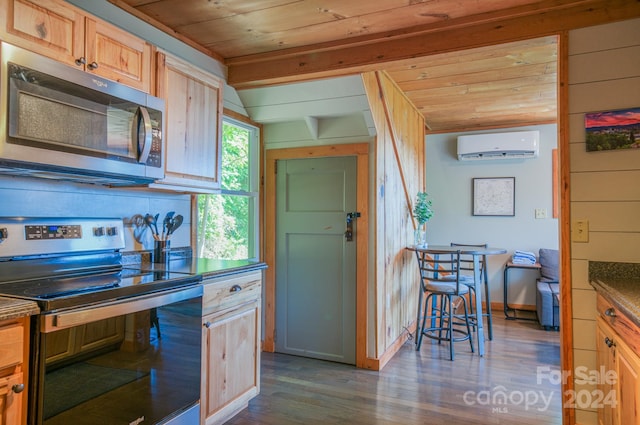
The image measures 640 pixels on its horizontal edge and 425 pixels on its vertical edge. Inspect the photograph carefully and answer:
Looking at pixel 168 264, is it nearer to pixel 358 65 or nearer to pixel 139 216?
pixel 139 216

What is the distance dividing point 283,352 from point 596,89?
115 inches

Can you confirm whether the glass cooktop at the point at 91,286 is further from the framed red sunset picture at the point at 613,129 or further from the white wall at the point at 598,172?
the framed red sunset picture at the point at 613,129

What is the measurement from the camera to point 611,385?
5.69 ft

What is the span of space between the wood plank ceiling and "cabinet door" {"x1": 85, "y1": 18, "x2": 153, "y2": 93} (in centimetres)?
26

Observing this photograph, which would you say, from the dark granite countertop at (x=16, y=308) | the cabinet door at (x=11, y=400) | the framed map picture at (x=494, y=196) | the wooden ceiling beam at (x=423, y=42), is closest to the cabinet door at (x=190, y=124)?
the wooden ceiling beam at (x=423, y=42)

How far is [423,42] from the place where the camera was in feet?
7.86

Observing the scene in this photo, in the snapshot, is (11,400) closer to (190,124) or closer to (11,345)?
(11,345)

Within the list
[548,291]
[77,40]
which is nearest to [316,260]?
[77,40]

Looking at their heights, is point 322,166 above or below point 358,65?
below

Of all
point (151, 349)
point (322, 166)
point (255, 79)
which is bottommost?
point (151, 349)

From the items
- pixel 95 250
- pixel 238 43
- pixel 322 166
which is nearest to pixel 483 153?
pixel 322 166

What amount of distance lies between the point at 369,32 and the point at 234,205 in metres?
1.70

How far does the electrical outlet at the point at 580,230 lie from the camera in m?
2.06

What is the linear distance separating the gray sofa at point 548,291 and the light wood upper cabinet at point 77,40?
13.0ft
